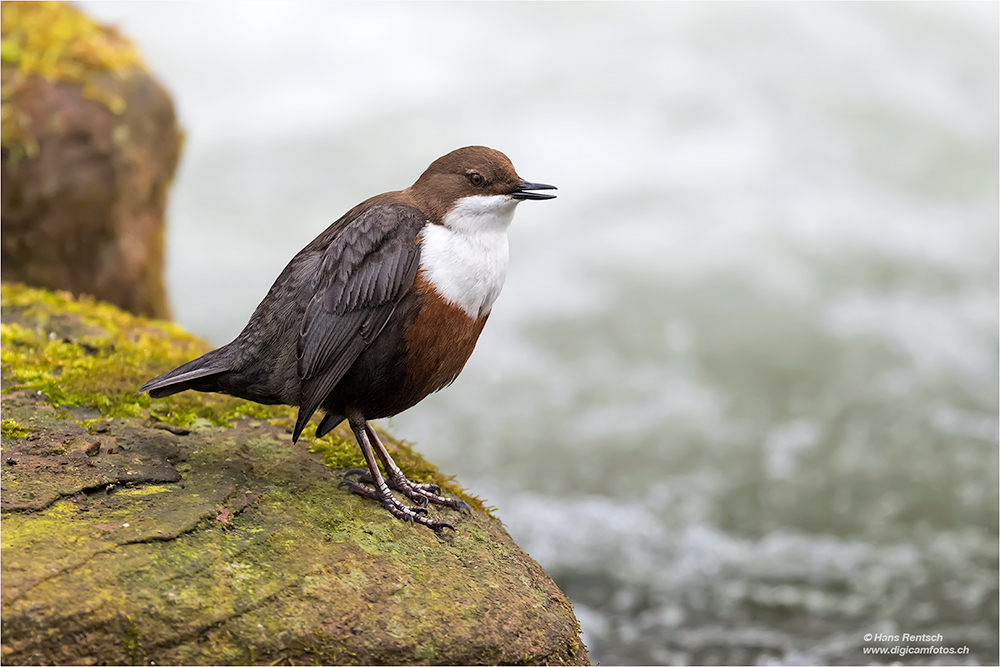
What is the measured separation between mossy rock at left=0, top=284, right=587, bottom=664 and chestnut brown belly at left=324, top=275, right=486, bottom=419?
1.32 feet

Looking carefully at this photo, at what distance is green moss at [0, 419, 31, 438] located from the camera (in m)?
3.19

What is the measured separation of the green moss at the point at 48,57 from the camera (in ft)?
17.9

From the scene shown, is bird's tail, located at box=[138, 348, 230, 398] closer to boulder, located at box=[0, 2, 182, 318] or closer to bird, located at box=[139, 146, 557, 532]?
bird, located at box=[139, 146, 557, 532]

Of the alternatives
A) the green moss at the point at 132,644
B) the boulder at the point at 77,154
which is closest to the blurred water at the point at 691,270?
the boulder at the point at 77,154

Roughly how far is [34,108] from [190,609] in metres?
4.30

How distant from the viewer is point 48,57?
5.76 m

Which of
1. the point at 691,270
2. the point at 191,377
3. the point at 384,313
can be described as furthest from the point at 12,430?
the point at 691,270

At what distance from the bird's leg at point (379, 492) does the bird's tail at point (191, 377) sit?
1.80 ft

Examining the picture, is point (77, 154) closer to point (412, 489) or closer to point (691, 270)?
point (412, 489)

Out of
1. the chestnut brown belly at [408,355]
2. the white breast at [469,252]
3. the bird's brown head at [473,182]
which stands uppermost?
the bird's brown head at [473,182]

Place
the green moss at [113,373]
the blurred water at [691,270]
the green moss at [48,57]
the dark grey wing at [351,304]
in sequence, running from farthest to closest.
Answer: the blurred water at [691,270] < the green moss at [48,57] < the green moss at [113,373] < the dark grey wing at [351,304]

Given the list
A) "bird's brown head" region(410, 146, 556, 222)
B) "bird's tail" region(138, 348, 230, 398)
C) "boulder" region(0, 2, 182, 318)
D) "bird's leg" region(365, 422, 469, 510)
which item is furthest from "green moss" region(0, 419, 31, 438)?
"boulder" region(0, 2, 182, 318)

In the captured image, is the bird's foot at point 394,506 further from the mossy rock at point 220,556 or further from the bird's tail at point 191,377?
the bird's tail at point 191,377

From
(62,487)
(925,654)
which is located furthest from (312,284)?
(925,654)
